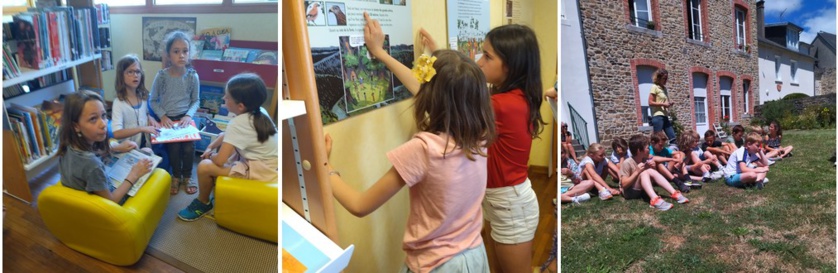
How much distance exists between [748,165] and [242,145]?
195 centimetres

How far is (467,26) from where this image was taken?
5.25 ft

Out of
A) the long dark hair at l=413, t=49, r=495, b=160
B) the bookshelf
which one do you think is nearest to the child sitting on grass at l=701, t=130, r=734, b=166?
the long dark hair at l=413, t=49, r=495, b=160

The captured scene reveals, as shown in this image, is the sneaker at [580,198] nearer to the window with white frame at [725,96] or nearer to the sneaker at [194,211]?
the window with white frame at [725,96]

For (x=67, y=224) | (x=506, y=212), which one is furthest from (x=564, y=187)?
(x=67, y=224)

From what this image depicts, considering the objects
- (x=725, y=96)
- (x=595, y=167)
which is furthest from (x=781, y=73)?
(x=595, y=167)

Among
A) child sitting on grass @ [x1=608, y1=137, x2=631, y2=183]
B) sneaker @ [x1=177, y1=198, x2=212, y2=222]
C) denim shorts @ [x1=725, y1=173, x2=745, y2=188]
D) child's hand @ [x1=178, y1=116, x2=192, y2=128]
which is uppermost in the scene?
child's hand @ [x1=178, y1=116, x2=192, y2=128]

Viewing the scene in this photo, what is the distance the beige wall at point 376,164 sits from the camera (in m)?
1.30

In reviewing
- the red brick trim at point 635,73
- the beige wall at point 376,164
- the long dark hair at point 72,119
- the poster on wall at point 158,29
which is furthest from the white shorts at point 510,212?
the long dark hair at point 72,119

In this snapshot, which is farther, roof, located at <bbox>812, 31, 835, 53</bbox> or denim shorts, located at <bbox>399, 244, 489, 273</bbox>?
roof, located at <bbox>812, 31, 835, 53</bbox>

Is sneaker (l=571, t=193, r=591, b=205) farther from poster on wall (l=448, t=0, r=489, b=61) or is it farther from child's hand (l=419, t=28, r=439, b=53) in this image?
child's hand (l=419, t=28, r=439, b=53)

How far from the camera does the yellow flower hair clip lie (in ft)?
4.33

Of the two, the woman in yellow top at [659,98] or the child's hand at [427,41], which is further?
the woman in yellow top at [659,98]

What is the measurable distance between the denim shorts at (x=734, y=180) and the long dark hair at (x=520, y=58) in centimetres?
106

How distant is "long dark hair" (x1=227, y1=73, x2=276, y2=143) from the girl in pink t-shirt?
55 centimetres
